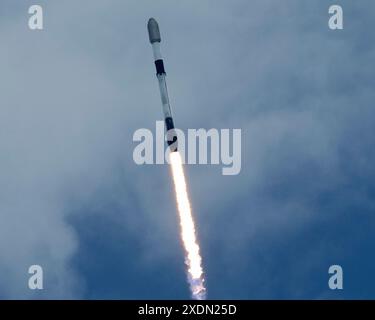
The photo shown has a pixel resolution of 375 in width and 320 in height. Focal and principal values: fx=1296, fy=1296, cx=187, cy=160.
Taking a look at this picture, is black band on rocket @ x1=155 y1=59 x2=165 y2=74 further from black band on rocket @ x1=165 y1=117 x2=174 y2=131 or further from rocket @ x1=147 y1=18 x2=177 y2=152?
black band on rocket @ x1=165 y1=117 x2=174 y2=131

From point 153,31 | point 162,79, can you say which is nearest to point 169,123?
point 162,79

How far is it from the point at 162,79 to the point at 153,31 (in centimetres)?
581

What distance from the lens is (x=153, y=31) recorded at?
449 feet

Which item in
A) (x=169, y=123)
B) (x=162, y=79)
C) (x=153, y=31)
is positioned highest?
(x=153, y=31)

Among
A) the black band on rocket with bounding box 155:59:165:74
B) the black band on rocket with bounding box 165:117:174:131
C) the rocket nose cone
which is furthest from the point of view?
the rocket nose cone

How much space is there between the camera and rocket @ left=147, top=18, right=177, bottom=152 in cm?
13088

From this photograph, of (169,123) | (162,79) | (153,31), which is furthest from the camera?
(153,31)

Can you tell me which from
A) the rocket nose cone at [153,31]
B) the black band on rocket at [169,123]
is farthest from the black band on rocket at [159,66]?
the black band on rocket at [169,123]

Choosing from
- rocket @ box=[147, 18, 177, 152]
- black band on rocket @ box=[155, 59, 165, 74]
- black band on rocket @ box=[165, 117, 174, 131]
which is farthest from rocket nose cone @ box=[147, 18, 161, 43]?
black band on rocket @ box=[165, 117, 174, 131]

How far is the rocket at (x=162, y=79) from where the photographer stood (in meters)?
131

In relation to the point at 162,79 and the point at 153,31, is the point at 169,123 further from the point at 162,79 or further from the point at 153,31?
the point at 153,31

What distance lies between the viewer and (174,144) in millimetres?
130875
